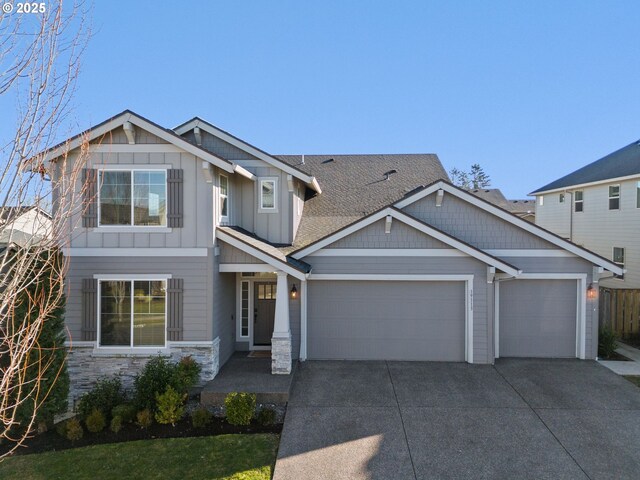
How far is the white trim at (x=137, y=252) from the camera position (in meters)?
9.13

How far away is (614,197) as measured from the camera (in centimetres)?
1700

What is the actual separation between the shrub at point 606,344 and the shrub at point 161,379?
10892mm

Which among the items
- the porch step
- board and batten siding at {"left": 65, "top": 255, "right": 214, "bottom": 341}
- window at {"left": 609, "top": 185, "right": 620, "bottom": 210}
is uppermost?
window at {"left": 609, "top": 185, "right": 620, "bottom": 210}

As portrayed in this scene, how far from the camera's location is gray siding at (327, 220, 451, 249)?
1048 cm

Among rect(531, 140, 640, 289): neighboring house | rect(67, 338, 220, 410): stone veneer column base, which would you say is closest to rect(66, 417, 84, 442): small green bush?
rect(67, 338, 220, 410): stone veneer column base

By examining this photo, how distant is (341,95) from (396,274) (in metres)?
14.0

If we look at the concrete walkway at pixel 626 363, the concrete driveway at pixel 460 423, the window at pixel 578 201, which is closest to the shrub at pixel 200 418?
the concrete driveway at pixel 460 423

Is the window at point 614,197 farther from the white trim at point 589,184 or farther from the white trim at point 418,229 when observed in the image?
the white trim at point 418,229

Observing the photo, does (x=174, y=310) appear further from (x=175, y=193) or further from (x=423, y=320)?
(x=423, y=320)

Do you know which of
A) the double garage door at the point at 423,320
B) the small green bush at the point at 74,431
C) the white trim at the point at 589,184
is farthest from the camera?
the white trim at the point at 589,184

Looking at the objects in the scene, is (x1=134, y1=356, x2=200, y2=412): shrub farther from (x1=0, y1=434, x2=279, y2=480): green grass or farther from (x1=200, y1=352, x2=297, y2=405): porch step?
(x1=0, y1=434, x2=279, y2=480): green grass

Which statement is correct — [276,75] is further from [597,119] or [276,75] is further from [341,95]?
[597,119]

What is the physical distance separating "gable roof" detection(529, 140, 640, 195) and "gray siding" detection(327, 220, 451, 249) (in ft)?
36.3

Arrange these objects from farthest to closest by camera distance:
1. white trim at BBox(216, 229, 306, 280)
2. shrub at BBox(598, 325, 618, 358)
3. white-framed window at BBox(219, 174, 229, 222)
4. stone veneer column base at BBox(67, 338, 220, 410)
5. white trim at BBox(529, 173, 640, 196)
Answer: white trim at BBox(529, 173, 640, 196)
shrub at BBox(598, 325, 618, 358)
white-framed window at BBox(219, 174, 229, 222)
white trim at BBox(216, 229, 306, 280)
stone veneer column base at BBox(67, 338, 220, 410)
